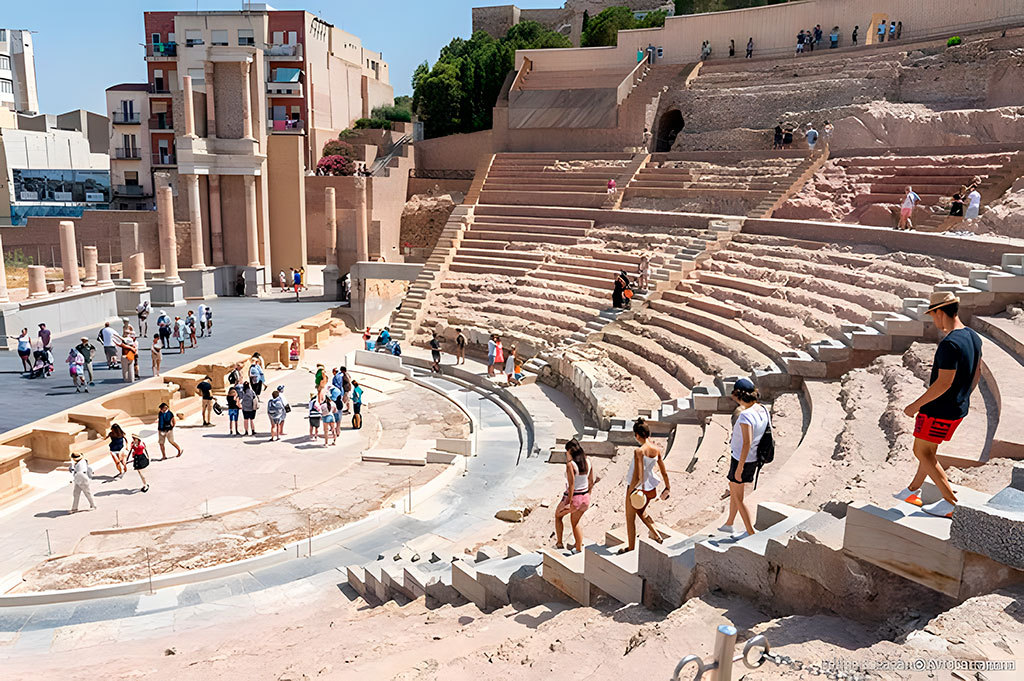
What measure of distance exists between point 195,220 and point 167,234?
5.69ft

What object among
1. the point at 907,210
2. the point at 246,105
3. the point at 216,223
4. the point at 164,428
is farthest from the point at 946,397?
the point at 216,223

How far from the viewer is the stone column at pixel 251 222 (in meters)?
28.0

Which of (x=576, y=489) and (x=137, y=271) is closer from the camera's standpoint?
(x=576, y=489)

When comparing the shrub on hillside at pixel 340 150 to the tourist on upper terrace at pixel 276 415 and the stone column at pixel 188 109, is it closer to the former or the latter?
the stone column at pixel 188 109

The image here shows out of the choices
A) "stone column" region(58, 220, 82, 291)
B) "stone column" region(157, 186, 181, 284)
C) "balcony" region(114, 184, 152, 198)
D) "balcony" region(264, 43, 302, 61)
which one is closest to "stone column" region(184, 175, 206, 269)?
"stone column" region(157, 186, 181, 284)

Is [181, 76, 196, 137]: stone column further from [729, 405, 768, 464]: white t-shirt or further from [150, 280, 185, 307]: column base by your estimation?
[729, 405, 768, 464]: white t-shirt

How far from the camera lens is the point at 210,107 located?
27344mm

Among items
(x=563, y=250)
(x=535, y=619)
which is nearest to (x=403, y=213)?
(x=563, y=250)

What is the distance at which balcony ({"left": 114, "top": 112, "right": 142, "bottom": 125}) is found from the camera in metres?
45.2

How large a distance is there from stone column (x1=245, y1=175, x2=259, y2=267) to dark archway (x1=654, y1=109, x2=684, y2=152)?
1568cm

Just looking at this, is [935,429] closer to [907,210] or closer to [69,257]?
[907,210]

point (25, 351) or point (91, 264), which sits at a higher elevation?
point (91, 264)

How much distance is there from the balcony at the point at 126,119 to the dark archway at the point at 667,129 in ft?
99.1

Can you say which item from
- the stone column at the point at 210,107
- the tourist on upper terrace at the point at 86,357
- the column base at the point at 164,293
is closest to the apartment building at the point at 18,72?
the stone column at the point at 210,107
